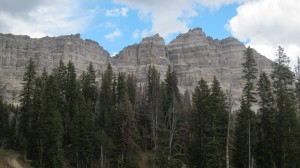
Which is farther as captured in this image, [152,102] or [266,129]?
[152,102]

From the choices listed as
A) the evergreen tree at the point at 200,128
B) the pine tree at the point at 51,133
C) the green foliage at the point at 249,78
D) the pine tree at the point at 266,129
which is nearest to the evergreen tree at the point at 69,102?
the pine tree at the point at 51,133

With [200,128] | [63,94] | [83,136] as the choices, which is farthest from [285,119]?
[63,94]

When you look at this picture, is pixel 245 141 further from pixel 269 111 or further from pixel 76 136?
pixel 76 136

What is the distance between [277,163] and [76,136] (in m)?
28.0

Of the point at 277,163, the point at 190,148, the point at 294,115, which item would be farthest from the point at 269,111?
the point at 190,148

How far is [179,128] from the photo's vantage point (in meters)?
57.1

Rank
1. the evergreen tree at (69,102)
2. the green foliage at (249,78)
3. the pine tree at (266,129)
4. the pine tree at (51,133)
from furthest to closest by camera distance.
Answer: the evergreen tree at (69,102)
the pine tree at (51,133)
the green foliage at (249,78)
the pine tree at (266,129)

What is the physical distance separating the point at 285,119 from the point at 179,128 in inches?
548

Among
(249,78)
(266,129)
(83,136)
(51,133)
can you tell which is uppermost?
A: (249,78)

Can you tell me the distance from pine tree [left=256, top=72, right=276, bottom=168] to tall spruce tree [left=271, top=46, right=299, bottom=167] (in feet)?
2.36

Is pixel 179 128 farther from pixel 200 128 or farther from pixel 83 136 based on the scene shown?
pixel 83 136

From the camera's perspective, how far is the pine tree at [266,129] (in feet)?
171

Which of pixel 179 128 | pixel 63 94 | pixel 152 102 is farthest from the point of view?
pixel 63 94

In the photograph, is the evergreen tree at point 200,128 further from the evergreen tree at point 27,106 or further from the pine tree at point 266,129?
the evergreen tree at point 27,106
